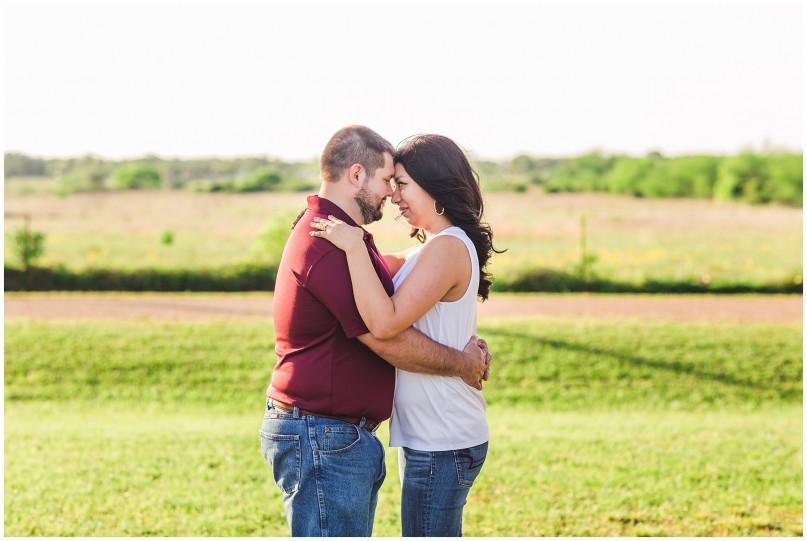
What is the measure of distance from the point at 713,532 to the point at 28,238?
16664 mm

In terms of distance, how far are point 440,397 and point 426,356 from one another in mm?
209

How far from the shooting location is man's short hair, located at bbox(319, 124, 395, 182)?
2.84 meters

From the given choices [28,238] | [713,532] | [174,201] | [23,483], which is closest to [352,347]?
[713,532]

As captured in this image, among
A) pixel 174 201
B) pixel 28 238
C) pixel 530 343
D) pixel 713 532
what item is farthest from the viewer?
pixel 174 201

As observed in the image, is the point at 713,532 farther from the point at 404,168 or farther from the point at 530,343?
the point at 530,343

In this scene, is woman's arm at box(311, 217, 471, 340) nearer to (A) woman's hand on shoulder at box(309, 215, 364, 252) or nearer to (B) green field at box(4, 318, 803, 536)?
(A) woman's hand on shoulder at box(309, 215, 364, 252)

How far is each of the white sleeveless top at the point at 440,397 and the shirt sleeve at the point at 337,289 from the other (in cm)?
23

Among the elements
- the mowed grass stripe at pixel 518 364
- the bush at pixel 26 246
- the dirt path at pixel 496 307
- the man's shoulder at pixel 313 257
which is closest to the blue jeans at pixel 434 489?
the man's shoulder at pixel 313 257

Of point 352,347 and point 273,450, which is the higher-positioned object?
point 352,347

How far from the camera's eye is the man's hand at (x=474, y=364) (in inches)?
114

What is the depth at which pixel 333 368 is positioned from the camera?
2752mm

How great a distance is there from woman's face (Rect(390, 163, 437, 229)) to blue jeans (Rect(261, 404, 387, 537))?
2.52 feet

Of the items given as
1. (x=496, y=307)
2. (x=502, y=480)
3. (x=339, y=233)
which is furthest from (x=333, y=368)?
(x=496, y=307)

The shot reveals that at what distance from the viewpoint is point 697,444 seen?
743 cm
